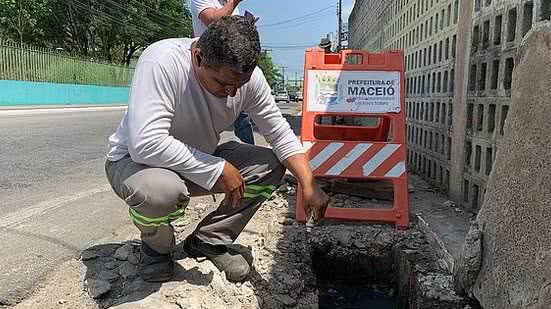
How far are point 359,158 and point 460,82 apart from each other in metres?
1.02

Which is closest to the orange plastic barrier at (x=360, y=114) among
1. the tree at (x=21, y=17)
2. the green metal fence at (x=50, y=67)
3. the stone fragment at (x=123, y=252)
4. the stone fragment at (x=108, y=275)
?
the stone fragment at (x=123, y=252)

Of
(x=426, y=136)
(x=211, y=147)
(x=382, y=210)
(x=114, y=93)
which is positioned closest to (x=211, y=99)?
(x=211, y=147)

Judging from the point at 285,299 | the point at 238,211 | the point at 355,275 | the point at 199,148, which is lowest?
the point at 355,275

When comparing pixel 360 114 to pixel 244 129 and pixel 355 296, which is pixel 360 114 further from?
pixel 355 296

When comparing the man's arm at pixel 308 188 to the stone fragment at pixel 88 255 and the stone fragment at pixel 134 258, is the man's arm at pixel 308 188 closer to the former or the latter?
the stone fragment at pixel 134 258

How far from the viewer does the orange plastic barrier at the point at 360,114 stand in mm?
3896

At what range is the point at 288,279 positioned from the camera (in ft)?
9.66

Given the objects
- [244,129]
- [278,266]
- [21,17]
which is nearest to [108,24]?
[21,17]

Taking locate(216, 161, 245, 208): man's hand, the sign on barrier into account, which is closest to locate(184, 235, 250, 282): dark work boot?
locate(216, 161, 245, 208): man's hand

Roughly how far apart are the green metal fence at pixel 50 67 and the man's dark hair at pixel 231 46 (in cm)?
2071

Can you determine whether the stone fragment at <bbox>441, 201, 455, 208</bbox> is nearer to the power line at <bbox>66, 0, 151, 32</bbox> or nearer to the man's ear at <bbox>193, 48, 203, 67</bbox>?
the man's ear at <bbox>193, 48, 203, 67</bbox>

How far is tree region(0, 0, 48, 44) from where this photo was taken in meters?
32.6

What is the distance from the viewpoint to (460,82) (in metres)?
4.12

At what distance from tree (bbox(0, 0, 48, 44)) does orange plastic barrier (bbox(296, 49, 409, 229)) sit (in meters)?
31.7
